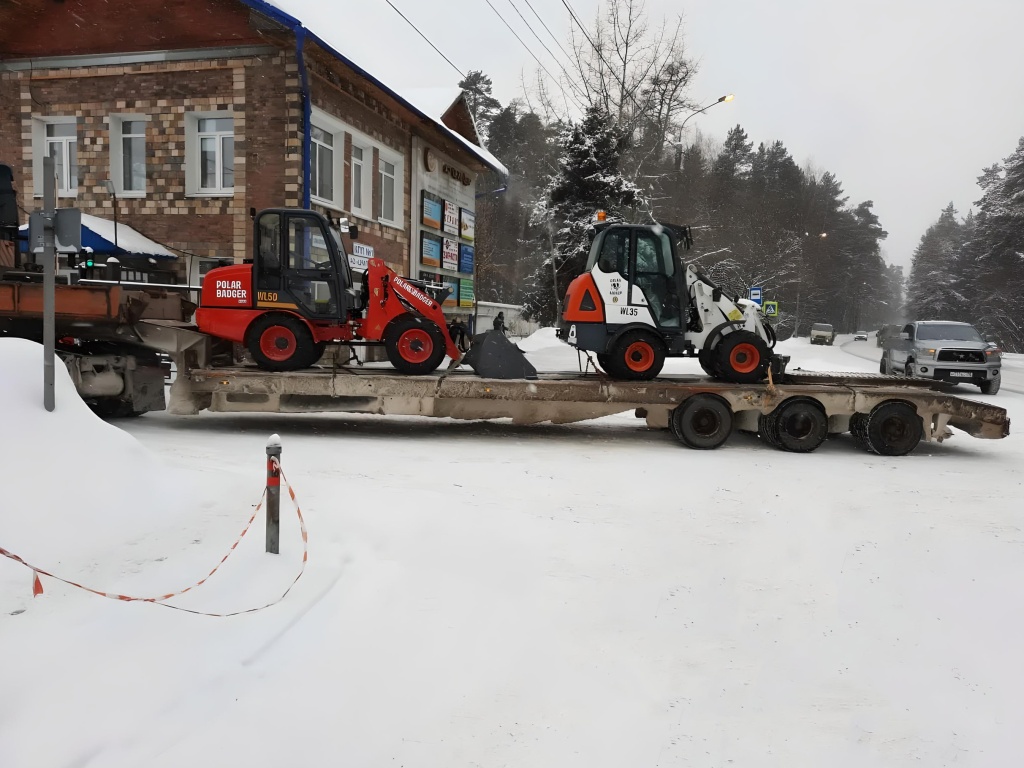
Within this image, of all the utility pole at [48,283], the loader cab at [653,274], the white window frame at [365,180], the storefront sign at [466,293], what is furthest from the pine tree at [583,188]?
the utility pole at [48,283]

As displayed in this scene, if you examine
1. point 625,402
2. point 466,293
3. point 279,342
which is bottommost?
point 625,402

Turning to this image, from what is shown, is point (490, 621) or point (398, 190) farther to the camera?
point (398, 190)

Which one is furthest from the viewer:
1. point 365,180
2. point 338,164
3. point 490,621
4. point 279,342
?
point 365,180

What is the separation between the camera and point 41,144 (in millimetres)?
17047

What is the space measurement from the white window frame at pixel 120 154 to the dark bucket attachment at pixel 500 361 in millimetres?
10572

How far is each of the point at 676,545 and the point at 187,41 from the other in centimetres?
1532

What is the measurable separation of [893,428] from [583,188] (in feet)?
76.0

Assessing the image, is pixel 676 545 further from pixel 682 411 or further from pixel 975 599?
pixel 682 411

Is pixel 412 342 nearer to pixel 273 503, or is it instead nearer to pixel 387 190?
pixel 273 503

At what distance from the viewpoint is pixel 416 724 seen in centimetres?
339

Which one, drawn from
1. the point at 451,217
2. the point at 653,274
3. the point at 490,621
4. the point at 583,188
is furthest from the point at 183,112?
the point at 583,188

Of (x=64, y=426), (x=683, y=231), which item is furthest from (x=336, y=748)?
(x=683, y=231)

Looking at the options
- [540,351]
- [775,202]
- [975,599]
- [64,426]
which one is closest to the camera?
[975,599]

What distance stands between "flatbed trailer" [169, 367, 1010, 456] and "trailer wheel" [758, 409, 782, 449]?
17 mm
